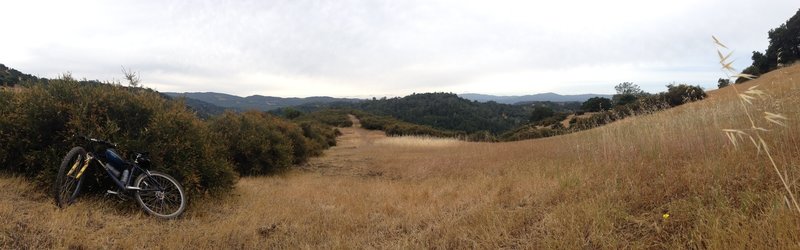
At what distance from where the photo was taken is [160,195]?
5.31 meters

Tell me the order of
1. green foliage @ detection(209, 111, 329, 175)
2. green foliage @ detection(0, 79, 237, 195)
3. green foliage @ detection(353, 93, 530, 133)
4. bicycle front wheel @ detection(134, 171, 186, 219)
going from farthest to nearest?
green foliage @ detection(353, 93, 530, 133), green foliage @ detection(209, 111, 329, 175), green foliage @ detection(0, 79, 237, 195), bicycle front wheel @ detection(134, 171, 186, 219)

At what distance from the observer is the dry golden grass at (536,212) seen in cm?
336

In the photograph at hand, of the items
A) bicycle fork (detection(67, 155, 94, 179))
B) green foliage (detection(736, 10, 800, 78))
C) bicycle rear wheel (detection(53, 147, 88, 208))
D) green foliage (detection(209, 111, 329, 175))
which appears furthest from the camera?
green foliage (detection(736, 10, 800, 78))

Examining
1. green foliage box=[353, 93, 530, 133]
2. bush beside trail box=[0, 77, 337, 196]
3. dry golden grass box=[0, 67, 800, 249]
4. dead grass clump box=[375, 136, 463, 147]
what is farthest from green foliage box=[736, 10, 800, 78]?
bush beside trail box=[0, 77, 337, 196]

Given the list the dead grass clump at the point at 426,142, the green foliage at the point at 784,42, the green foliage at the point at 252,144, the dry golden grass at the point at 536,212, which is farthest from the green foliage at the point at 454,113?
the dry golden grass at the point at 536,212

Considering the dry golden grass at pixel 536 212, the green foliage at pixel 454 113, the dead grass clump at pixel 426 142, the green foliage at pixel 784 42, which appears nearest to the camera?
the dry golden grass at pixel 536 212

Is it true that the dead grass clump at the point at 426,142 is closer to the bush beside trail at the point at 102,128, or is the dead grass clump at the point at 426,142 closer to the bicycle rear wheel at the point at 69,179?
the bush beside trail at the point at 102,128

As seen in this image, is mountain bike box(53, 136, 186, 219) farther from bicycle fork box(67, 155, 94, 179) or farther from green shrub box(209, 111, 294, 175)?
green shrub box(209, 111, 294, 175)

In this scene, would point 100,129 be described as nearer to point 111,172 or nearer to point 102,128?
point 102,128

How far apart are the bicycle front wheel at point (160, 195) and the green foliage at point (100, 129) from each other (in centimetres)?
48

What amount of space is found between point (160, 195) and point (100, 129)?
139 centimetres

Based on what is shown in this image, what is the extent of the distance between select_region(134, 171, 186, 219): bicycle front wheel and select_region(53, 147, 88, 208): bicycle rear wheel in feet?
2.08

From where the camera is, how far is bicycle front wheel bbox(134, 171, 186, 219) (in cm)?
518

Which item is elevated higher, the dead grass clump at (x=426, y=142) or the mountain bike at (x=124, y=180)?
the mountain bike at (x=124, y=180)
